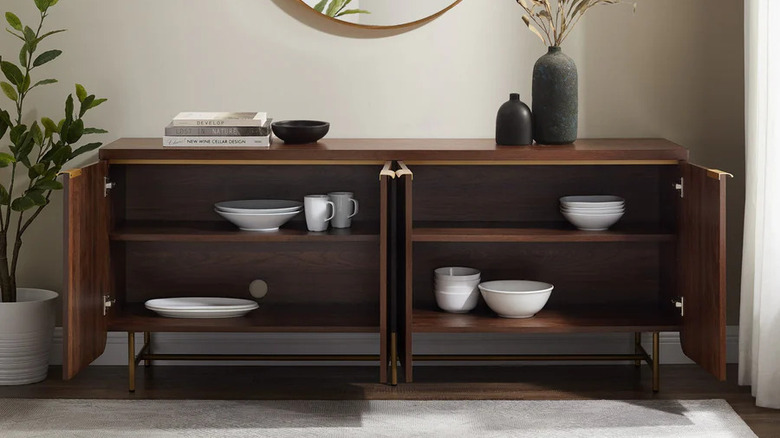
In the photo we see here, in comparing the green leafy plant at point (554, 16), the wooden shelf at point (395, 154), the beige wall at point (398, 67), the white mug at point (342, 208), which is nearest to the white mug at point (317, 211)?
the white mug at point (342, 208)

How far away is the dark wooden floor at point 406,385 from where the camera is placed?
330 centimetres

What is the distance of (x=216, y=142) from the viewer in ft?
10.4

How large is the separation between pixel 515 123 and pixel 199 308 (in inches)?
47.6

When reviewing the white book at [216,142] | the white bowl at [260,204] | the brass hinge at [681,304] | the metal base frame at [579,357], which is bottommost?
the metal base frame at [579,357]

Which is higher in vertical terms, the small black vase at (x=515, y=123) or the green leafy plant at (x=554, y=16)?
the green leafy plant at (x=554, y=16)

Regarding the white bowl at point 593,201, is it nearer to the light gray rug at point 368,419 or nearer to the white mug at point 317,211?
A: the light gray rug at point 368,419

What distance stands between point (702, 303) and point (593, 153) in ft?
1.87

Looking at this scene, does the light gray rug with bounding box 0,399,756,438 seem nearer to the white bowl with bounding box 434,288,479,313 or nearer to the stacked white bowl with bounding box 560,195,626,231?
the white bowl with bounding box 434,288,479,313

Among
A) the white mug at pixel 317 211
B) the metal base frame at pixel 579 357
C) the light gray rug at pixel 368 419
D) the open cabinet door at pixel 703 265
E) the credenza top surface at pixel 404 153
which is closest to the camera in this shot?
the open cabinet door at pixel 703 265

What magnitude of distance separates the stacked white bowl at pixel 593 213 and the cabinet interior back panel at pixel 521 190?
6.8 inches

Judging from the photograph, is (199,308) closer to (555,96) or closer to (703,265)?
(555,96)

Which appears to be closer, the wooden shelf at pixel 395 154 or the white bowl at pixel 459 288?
the wooden shelf at pixel 395 154

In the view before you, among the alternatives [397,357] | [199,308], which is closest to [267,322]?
[199,308]

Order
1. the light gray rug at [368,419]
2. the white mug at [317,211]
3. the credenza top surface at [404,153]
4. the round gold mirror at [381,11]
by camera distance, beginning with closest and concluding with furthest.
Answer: the light gray rug at [368,419], the credenza top surface at [404,153], the white mug at [317,211], the round gold mirror at [381,11]
